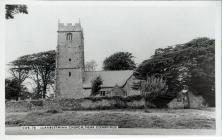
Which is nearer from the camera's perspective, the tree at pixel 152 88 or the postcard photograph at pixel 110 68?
the postcard photograph at pixel 110 68

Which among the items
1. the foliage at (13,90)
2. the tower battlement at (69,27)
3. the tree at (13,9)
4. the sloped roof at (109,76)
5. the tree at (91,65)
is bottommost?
the foliage at (13,90)

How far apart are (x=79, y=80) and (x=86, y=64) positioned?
0.23m

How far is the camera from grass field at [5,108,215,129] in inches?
252

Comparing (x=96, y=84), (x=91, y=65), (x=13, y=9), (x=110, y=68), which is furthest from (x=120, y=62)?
(x=13, y=9)

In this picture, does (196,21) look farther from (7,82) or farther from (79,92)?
(7,82)

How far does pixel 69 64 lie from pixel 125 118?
0.91m

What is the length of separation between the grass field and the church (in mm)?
246

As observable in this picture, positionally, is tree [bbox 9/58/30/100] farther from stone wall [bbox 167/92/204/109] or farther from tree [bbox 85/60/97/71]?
stone wall [bbox 167/92/204/109]

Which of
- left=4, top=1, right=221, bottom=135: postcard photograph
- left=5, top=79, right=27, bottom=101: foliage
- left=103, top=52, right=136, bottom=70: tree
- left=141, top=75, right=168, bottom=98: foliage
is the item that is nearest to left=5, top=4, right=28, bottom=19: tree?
left=4, top=1, right=221, bottom=135: postcard photograph

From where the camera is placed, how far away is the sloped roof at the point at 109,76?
262 inches

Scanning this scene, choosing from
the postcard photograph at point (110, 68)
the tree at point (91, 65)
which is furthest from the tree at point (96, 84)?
the tree at point (91, 65)

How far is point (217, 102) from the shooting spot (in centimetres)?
629

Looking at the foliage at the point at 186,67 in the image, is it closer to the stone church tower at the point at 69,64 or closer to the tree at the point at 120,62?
the tree at the point at 120,62

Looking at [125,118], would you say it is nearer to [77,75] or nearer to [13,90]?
[77,75]
